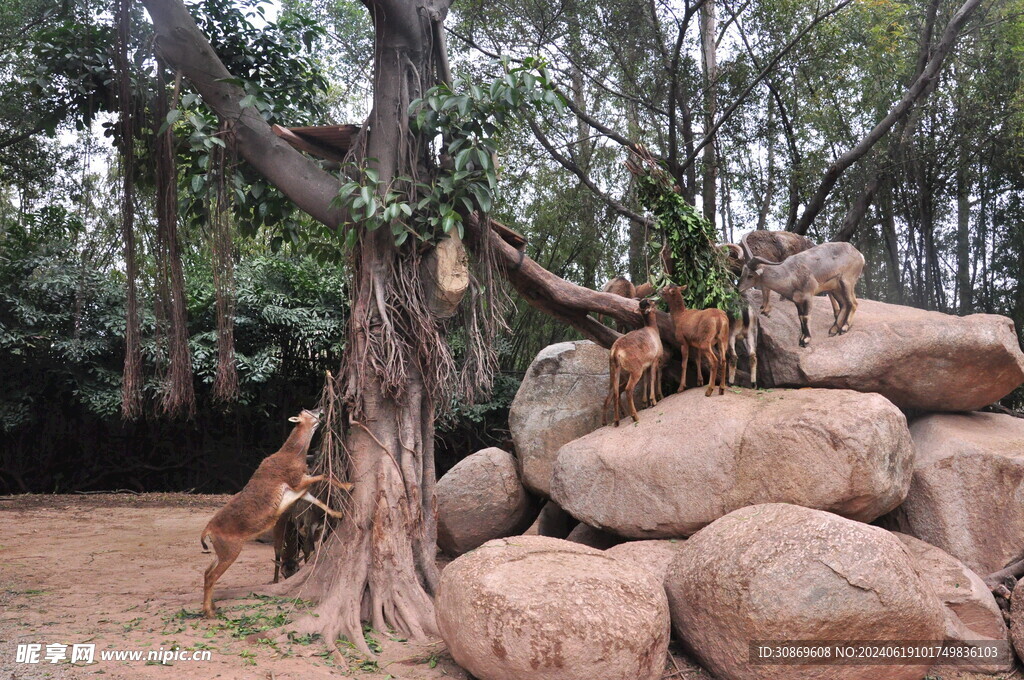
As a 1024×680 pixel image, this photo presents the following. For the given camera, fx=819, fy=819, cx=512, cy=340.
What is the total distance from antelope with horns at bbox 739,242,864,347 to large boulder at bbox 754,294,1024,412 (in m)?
0.14

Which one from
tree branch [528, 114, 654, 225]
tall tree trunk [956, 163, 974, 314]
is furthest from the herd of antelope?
tall tree trunk [956, 163, 974, 314]

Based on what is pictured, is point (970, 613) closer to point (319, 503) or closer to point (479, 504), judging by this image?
point (479, 504)

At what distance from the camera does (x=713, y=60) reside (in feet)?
39.3

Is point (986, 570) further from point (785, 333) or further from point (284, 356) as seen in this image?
point (284, 356)

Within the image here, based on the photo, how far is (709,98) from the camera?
37.4 feet

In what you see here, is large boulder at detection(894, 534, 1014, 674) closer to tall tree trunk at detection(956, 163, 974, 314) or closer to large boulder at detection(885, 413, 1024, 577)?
large boulder at detection(885, 413, 1024, 577)

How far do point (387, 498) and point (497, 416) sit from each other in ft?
21.4

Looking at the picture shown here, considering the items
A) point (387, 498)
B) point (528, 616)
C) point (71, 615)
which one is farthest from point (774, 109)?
point (71, 615)

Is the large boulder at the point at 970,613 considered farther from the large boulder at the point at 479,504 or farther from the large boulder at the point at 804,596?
the large boulder at the point at 479,504

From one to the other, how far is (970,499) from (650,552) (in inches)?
96.3

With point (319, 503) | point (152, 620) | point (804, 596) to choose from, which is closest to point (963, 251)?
point (804, 596)

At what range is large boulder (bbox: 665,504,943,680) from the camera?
4324 millimetres

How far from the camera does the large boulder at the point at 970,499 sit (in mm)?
5938

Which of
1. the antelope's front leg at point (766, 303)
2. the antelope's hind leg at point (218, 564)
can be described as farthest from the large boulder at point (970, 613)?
the antelope's hind leg at point (218, 564)
